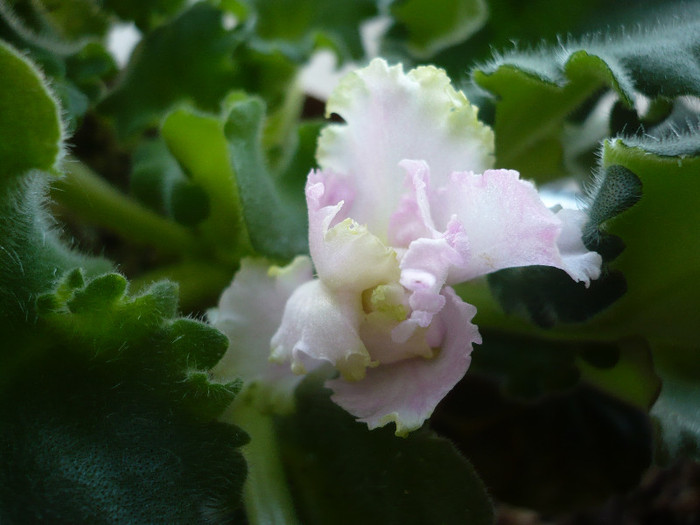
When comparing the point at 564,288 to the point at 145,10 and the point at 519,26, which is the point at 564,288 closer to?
the point at 519,26

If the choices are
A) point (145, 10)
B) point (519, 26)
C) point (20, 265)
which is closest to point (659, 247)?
point (519, 26)

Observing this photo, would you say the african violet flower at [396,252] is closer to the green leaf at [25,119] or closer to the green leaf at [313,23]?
the green leaf at [25,119]

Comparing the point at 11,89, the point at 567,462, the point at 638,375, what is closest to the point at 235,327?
the point at 11,89

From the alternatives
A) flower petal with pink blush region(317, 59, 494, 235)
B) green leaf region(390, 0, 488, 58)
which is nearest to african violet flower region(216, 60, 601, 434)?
flower petal with pink blush region(317, 59, 494, 235)

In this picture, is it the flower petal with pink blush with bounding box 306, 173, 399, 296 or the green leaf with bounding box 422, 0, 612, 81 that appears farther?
the green leaf with bounding box 422, 0, 612, 81

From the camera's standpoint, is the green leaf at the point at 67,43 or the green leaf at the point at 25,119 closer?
the green leaf at the point at 25,119

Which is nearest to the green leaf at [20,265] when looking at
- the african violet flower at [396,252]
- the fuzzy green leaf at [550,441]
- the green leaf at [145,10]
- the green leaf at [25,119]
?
the green leaf at [25,119]

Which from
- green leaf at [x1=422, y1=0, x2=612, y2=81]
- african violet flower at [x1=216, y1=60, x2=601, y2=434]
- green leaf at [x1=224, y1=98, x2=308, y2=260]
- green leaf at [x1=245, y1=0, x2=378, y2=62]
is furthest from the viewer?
green leaf at [x1=245, y1=0, x2=378, y2=62]

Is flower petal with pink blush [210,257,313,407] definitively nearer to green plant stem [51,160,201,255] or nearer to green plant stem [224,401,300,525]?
green plant stem [224,401,300,525]
